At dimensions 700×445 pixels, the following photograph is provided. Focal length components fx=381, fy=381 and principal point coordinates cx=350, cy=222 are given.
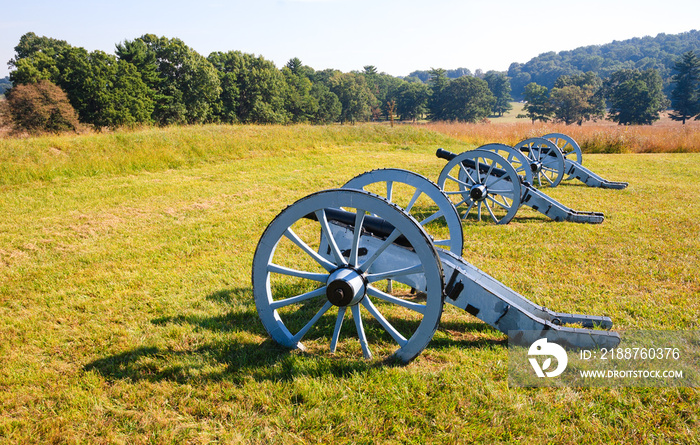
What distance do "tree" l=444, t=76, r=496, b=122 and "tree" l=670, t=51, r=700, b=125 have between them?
97.1ft

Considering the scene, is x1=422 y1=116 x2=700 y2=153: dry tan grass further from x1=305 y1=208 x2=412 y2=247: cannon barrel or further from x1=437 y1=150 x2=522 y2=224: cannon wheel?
x1=305 y1=208 x2=412 y2=247: cannon barrel

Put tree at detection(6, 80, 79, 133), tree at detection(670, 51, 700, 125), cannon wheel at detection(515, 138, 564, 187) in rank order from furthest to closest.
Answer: tree at detection(670, 51, 700, 125) → tree at detection(6, 80, 79, 133) → cannon wheel at detection(515, 138, 564, 187)

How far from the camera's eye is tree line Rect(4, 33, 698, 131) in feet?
102

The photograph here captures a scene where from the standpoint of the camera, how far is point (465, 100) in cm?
7694

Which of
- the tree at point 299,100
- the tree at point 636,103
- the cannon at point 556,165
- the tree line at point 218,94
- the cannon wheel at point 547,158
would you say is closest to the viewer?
the cannon at point 556,165

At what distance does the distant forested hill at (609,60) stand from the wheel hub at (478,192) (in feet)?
373

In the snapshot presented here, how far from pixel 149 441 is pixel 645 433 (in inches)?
107

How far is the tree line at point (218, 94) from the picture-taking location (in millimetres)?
30953

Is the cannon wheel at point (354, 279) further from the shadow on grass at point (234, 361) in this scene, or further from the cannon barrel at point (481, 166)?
the cannon barrel at point (481, 166)

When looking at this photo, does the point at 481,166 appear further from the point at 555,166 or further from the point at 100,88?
the point at 100,88

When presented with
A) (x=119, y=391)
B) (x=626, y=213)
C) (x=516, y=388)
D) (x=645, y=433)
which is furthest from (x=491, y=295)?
(x=626, y=213)

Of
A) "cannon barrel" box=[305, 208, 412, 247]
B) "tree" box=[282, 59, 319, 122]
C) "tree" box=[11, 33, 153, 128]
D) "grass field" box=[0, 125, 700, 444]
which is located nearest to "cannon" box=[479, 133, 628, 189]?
"grass field" box=[0, 125, 700, 444]

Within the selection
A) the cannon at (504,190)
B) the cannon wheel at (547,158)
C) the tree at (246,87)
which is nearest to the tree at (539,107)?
the tree at (246,87)

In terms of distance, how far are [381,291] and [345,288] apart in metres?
0.47
